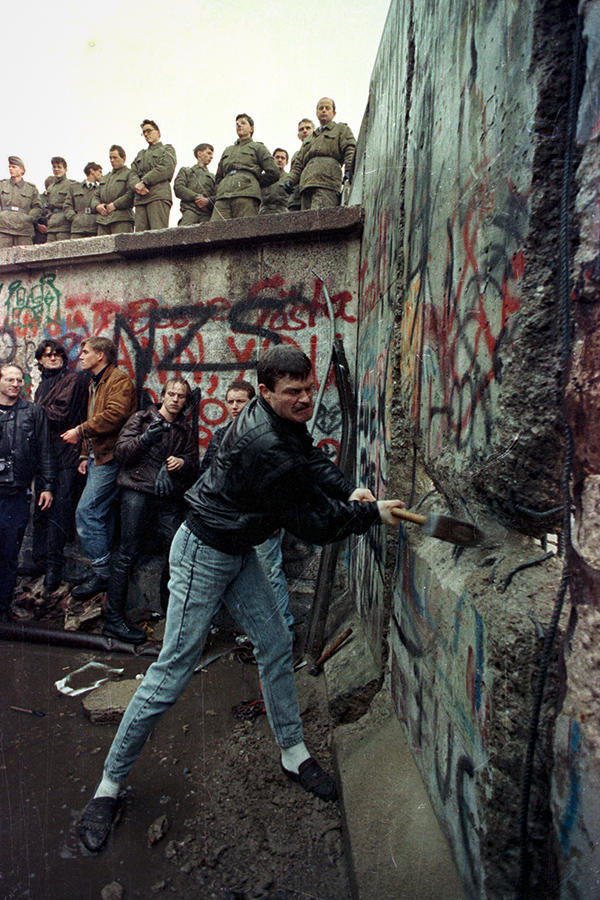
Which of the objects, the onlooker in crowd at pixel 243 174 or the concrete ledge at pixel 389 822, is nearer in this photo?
the concrete ledge at pixel 389 822

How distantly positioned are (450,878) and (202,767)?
60.2 inches

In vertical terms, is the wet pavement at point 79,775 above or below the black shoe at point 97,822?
below

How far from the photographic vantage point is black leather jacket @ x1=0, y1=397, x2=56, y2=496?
14.3ft

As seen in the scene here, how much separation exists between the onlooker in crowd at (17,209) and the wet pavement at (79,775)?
7394 millimetres

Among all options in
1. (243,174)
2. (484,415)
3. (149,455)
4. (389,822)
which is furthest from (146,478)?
(243,174)

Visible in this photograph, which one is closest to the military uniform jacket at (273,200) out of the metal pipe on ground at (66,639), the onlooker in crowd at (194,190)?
the onlooker in crowd at (194,190)

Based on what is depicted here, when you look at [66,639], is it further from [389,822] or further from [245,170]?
[245,170]

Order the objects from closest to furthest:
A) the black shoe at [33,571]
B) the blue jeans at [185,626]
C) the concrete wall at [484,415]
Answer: the concrete wall at [484,415]
the blue jeans at [185,626]
the black shoe at [33,571]

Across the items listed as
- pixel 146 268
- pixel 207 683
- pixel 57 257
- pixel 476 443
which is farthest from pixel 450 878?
pixel 57 257

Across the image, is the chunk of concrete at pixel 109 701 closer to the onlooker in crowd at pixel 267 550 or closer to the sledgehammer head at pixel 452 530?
the onlooker in crowd at pixel 267 550

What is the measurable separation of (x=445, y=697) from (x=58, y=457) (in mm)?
4215

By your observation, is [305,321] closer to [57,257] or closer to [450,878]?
[57,257]

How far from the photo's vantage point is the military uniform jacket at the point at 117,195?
731cm

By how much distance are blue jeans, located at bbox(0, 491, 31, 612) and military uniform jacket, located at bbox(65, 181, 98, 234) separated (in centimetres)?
514
